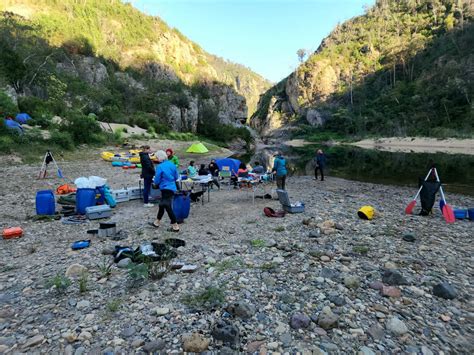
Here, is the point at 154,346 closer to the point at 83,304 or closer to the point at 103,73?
the point at 83,304

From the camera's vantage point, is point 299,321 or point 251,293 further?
point 251,293

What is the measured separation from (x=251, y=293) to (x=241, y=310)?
0.67 m

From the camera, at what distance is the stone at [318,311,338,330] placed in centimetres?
412

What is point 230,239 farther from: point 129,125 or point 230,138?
point 230,138

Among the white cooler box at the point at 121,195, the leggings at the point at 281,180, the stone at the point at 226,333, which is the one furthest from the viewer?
the leggings at the point at 281,180

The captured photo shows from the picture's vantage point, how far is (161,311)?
14.6ft

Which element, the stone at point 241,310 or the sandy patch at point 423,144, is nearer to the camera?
the stone at point 241,310

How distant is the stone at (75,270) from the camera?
566 cm

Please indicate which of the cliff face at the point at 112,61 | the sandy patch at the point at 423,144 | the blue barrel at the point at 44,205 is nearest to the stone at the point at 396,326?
the blue barrel at the point at 44,205

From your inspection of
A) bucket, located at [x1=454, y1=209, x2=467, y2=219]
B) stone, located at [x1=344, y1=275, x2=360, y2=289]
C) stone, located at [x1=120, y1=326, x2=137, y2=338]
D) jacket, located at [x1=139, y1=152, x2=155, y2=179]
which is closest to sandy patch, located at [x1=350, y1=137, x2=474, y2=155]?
bucket, located at [x1=454, y1=209, x2=467, y2=219]

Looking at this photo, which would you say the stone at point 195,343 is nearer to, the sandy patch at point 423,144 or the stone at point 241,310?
the stone at point 241,310

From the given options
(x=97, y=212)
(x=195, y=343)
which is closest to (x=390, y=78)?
(x=97, y=212)

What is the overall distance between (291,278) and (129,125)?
53281 mm

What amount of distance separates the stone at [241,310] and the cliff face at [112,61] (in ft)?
136
